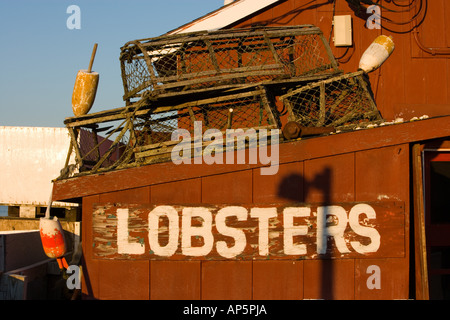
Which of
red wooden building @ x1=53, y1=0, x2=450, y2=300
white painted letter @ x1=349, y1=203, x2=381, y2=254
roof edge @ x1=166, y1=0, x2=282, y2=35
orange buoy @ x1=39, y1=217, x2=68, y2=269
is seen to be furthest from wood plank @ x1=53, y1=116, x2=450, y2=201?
roof edge @ x1=166, y1=0, x2=282, y2=35

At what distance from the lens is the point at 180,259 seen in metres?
5.93

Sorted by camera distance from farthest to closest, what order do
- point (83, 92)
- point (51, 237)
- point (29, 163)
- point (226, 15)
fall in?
1. point (29, 163)
2. point (226, 15)
3. point (83, 92)
4. point (51, 237)

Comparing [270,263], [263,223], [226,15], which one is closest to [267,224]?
[263,223]

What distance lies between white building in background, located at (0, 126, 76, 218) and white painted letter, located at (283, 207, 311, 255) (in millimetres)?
5631

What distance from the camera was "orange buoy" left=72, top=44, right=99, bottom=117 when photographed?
6668 mm

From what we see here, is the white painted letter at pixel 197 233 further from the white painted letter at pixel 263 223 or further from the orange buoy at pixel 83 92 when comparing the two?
the orange buoy at pixel 83 92

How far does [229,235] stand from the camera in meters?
5.92

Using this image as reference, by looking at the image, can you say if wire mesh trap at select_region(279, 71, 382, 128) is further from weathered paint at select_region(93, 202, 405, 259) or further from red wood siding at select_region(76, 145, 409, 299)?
weathered paint at select_region(93, 202, 405, 259)

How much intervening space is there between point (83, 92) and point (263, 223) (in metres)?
2.84

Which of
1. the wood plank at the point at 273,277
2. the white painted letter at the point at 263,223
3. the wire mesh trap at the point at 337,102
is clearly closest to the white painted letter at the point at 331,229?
the wood plank at the point at 273,277

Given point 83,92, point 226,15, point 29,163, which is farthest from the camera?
point 29,163

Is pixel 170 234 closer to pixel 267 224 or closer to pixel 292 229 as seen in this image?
pixel 267 224

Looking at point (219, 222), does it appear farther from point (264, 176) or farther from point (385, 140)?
point (385, 140)

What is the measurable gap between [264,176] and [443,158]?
270 centimetres
